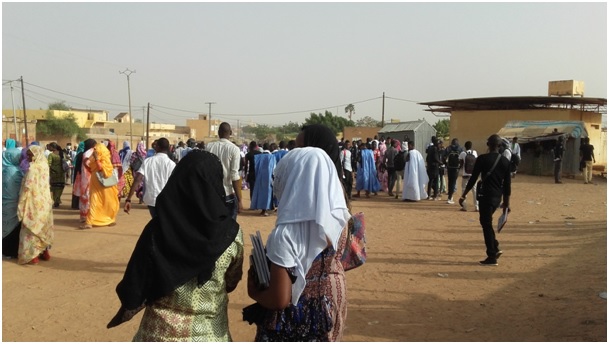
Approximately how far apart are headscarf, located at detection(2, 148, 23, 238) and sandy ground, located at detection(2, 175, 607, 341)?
1.65 feet

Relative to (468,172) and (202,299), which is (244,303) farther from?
(468,172)

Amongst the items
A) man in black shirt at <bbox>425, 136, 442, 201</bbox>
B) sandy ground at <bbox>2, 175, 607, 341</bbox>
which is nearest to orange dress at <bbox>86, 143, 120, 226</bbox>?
sandy ground at <bbox>2, 175, 607, 341</bbox>

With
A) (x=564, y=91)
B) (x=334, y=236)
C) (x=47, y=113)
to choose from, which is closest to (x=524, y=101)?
(x=564, y=91)

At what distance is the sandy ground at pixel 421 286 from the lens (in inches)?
191

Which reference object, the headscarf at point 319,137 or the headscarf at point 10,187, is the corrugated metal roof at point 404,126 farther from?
the headscarf at point 319,137

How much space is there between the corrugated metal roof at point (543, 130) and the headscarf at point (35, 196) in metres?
19.1

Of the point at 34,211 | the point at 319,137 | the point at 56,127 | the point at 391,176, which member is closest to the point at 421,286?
the point at 319,137

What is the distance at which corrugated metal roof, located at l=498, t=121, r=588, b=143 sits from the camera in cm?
2198

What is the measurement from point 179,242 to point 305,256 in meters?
0.55

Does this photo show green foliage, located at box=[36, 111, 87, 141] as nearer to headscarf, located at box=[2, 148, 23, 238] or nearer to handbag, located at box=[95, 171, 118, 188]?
handbag, located at box=[95, 171, 118, 188]

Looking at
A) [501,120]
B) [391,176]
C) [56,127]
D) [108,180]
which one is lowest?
[391,176]

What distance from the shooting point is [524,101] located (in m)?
29.0

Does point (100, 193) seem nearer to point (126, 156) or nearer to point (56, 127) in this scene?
point (126, 156)

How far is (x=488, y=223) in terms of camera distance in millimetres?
7203
